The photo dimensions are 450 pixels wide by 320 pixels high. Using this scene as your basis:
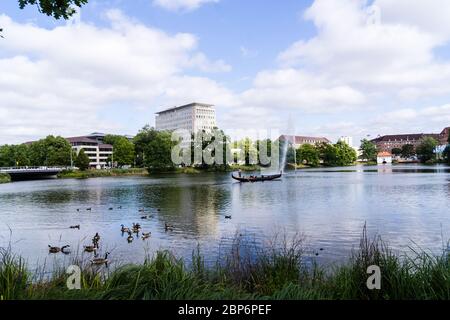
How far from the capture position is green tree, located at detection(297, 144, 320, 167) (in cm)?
15025

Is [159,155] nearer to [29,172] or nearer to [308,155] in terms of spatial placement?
[29,172]

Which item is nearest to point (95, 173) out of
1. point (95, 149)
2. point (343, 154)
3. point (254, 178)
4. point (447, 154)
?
point (254, 178)

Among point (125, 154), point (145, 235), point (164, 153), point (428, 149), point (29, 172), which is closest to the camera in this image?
point (145, 235)

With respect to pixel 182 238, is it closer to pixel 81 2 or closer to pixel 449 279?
pixel 81 2

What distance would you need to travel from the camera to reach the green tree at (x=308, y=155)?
150 meters

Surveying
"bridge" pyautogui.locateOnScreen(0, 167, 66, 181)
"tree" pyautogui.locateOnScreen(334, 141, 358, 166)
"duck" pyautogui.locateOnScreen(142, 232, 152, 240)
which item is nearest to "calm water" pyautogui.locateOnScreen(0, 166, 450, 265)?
"duck" pyautogui.locateOnScreen(142, 232, 152, 240)

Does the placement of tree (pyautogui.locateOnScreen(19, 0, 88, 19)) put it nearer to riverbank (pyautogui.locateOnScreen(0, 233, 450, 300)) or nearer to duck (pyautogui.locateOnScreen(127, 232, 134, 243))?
riverbank (pyautogui.locateOnScreen(0, 233, 450, 300))

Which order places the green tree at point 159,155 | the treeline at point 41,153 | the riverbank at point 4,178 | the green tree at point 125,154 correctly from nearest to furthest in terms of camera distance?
the riverbank at point 4,178, the green tree at point 159,155, the treeline at point 41,153, the green tree at point 125,154

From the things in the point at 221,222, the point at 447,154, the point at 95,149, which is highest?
the point at 95,149

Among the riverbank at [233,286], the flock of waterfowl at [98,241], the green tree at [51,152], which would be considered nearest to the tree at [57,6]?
the riverbank at [233,286]

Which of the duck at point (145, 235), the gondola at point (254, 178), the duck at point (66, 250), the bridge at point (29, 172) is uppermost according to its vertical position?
the bridge at point (29, 172)

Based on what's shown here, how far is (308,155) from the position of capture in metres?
151

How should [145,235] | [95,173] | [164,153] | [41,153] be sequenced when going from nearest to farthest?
[145,235] < [95,173] < [164,153] < [41,153]

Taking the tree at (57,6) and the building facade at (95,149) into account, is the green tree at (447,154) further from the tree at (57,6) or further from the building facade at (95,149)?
the tree at (57,6)
